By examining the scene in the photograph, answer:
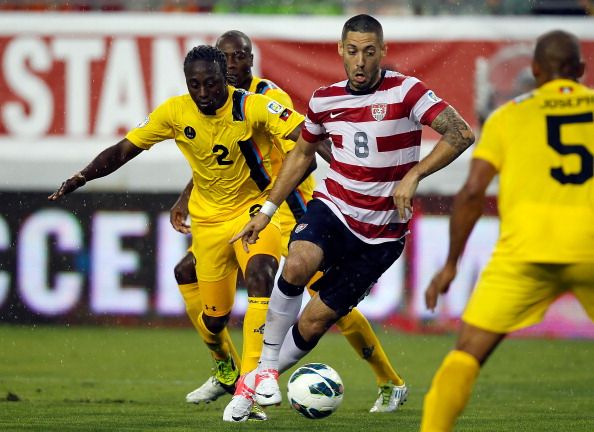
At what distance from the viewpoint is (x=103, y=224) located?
1587 centimetres

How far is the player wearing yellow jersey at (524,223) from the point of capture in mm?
5648

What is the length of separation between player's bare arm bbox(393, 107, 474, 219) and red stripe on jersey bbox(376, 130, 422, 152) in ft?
1.06

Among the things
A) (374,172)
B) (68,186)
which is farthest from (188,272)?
(374,172)

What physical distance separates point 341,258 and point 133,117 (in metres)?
8.35

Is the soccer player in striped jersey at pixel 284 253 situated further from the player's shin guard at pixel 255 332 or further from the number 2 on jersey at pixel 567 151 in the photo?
the number 2 on jersey at pixel 567 151

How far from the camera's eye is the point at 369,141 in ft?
25.9

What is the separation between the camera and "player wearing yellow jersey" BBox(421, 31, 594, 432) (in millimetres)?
5648

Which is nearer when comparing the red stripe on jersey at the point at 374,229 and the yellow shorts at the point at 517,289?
the yellow shorts at the point at 517,289

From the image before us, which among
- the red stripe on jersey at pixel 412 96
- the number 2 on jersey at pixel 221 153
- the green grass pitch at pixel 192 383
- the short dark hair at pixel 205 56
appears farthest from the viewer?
the number 2 on jersey at pixel 221 153

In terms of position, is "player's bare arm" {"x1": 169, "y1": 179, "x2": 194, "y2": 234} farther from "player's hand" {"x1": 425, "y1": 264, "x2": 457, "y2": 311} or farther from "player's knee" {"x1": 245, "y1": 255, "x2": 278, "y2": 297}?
"player's hand" {"x1": 425, "y1": 264, "x2": 457, "y2": 311}

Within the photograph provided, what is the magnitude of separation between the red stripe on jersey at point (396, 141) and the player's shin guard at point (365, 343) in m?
1.54

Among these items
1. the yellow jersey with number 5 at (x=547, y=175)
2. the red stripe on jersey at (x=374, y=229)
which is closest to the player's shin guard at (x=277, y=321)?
the red stripe on jersey at (x=374, y=229)

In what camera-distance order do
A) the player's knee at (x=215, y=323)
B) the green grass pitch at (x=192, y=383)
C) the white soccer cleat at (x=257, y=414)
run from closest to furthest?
the green grass pitch at (x=192, y=383) < the white soccer cleat at (x=257, y=414) < the player's knee at (x=215, y=323)

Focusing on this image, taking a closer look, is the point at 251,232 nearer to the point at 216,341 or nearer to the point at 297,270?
the point at 297,270
